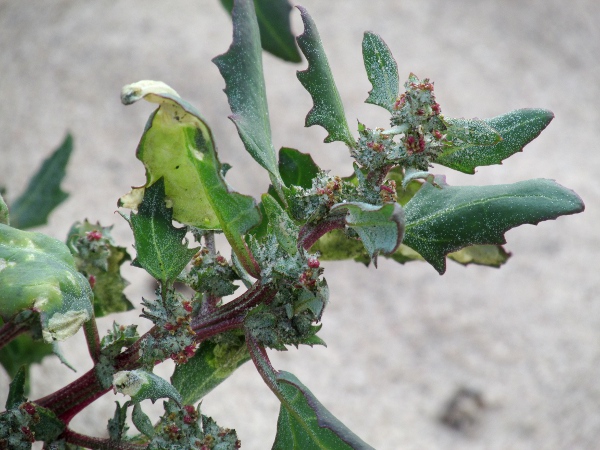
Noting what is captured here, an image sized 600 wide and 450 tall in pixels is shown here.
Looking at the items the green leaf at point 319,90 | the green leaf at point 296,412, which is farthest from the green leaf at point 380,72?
the green leaf at point 296,412

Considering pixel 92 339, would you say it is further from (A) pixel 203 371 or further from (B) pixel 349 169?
(B) pixel 349 169

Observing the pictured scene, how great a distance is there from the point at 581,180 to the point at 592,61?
700mm

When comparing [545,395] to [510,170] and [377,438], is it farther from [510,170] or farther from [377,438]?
[510,170]

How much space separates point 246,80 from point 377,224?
19cm

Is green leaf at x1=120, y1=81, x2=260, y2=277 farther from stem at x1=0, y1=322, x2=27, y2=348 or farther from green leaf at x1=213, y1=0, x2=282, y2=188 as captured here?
stem at x1=0, y1=322, x2=27, y2=348

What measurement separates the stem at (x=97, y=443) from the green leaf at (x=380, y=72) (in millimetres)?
366

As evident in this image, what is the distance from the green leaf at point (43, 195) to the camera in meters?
1.28

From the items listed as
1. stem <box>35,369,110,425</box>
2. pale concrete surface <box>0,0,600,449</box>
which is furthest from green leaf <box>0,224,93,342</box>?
pale concrete surface <box>0,0,600,449</box>

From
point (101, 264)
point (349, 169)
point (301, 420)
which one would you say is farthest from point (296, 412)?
point (349, 169)

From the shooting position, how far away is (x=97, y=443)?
0.67 m

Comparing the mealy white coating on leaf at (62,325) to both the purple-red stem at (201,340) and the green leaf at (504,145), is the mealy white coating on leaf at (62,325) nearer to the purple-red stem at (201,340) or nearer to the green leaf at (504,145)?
the purple-red stem at (201,340)

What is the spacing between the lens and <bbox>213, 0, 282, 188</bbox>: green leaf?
640 mm

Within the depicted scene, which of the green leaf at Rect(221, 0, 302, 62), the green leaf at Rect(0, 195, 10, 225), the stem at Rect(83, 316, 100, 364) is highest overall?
the green leaf at Rect(221, 0, 302, 62)

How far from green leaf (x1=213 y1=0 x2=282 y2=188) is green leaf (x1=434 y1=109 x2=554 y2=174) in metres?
0.16
